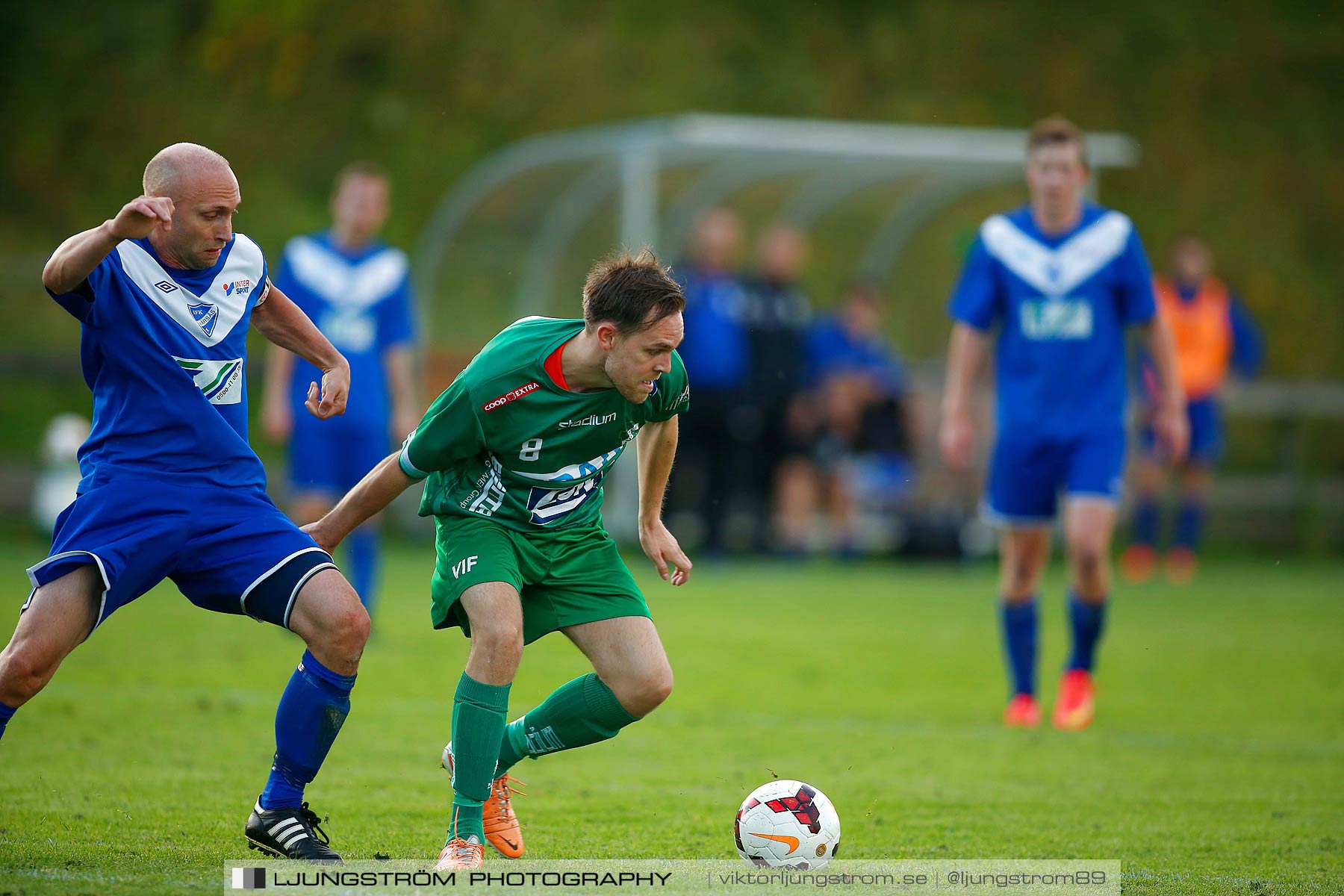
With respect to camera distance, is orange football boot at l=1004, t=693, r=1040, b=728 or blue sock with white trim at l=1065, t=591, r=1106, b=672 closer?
orange football boot at l=1004, t=693, r=1040, b=728

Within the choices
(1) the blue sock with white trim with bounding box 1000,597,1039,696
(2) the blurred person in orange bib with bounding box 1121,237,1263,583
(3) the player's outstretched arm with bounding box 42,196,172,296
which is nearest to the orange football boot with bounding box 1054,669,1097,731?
(1) the blue sock with white trim with bounding box 1000,597,1039,696

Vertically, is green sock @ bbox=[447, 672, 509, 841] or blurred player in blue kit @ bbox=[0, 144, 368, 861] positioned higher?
blurred player in blue kit @ bbox=[0, 144, 368, 861]

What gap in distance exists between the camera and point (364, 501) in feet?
13.6

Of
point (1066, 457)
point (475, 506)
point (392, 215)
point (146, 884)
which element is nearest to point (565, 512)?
point (475, 506)

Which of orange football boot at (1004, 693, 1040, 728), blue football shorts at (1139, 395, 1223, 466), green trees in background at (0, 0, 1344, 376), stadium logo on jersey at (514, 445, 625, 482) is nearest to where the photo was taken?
stadium logo on jersey at (514, 445, 625, 482)

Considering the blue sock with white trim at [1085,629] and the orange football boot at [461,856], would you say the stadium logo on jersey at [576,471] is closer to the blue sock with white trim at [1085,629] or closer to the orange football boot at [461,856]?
the orange football boot at [461,856]

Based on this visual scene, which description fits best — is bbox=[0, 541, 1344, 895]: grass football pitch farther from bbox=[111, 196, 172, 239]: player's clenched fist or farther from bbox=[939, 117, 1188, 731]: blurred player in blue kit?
bbox=[111, 196, 172, 239]: player's clenched fist

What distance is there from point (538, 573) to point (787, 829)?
0.94 meters

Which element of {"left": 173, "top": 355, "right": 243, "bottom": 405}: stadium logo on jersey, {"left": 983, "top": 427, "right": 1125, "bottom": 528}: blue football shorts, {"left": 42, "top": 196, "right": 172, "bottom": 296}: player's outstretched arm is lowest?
{"left": 983, "top": 427, "right": 1125, "bottom": 528}: blue football shorts

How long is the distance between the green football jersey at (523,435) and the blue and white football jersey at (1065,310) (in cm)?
278

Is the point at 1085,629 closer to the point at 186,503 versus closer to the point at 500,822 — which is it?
the point at 500,822

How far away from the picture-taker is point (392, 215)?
57.0 feet

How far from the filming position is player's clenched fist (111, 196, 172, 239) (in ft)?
11.7

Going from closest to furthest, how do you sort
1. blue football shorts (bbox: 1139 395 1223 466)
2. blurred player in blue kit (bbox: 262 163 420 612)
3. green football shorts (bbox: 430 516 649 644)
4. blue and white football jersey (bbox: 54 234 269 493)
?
blue and white football jersey (bbox: 54 234 269 493) → green football shorts (bbox: 430 516 649 644) → blurred player in blue kit (bbox: 262 163 420 612) → blue football shorts (bbox: 1139 395 1223 466)
